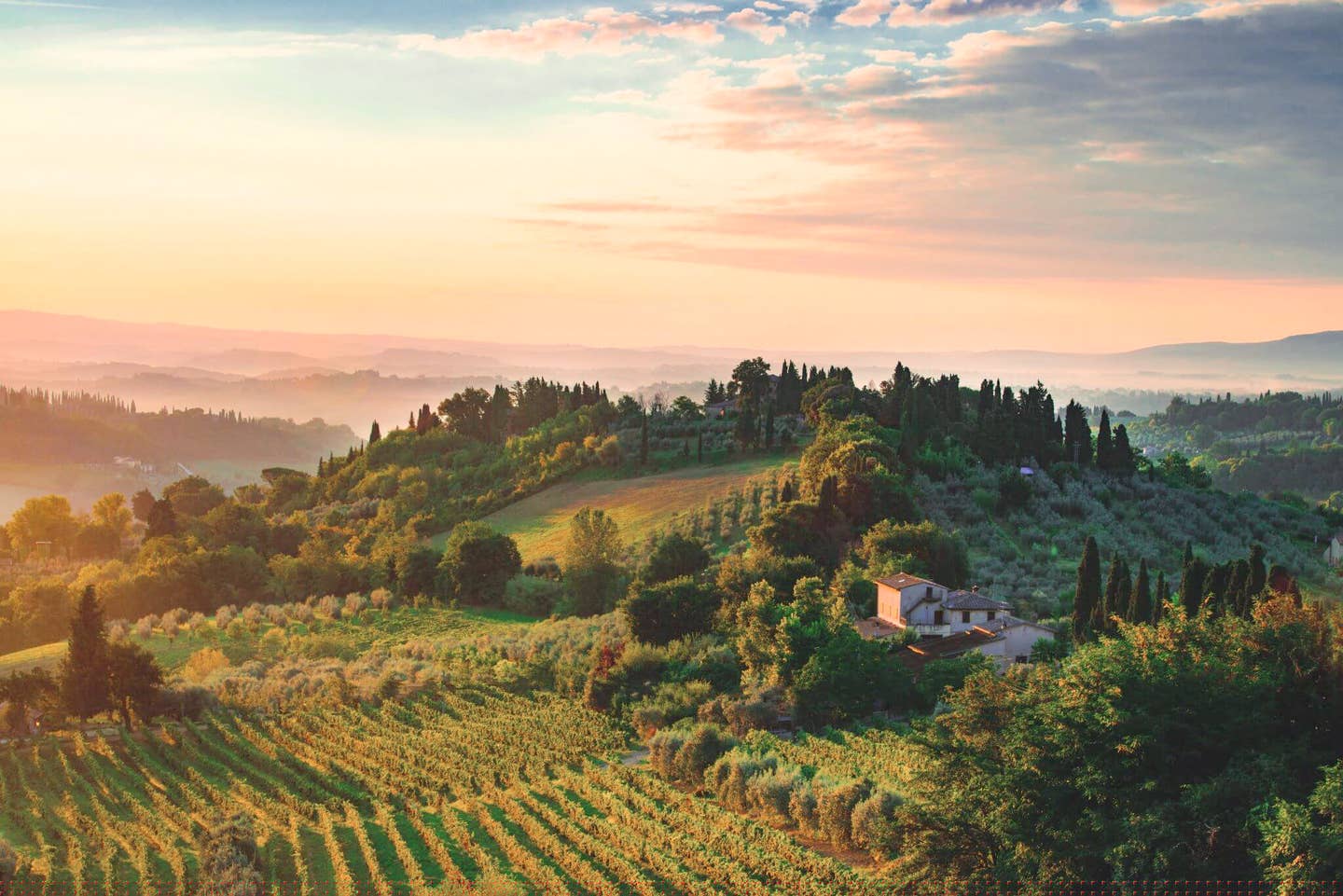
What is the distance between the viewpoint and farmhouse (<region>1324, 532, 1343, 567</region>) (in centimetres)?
6797

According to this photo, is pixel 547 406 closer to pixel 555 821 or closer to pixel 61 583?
pixel 61 583

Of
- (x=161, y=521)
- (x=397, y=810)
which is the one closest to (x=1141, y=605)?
(x=397, y=810)

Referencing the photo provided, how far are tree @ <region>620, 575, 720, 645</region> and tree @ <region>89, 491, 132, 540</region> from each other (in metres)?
71.5

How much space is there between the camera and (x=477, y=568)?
67000 millimetres

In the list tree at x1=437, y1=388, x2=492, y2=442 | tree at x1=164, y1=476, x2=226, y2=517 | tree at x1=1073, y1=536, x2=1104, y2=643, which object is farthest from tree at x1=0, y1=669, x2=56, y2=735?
tree at x1=437, y1=388, x2=492, y2=442

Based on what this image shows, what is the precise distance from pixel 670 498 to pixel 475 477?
28.8m

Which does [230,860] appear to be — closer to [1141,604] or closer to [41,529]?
[1141,604]

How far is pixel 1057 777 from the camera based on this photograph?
2225cm

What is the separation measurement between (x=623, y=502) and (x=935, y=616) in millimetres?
39797

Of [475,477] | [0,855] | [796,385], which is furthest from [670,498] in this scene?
[0,855]

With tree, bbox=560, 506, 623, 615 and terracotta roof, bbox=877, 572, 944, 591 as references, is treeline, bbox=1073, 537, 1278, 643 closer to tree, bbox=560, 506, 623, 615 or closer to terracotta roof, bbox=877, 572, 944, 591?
terracotta roof, bbox=877, 572, 944, 591

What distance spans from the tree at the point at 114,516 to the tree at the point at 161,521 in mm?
11451

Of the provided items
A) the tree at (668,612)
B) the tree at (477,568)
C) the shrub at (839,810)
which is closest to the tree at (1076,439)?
the tree at (477,568)

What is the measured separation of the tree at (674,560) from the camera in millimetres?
57312
